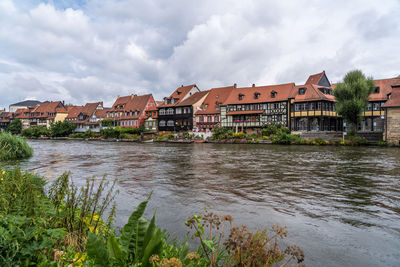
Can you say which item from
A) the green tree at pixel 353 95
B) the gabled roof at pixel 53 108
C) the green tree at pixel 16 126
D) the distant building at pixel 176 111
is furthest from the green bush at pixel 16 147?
the green tree at pixel 16 126

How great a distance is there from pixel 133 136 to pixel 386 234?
202 feet

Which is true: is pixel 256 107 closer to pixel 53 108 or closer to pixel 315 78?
pixel 315 78

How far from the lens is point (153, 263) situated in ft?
9.38

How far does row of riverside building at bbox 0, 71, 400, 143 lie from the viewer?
4462 cm

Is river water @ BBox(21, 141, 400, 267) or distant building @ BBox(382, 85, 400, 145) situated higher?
distant building @ BBox(382, 85, 400, 145)

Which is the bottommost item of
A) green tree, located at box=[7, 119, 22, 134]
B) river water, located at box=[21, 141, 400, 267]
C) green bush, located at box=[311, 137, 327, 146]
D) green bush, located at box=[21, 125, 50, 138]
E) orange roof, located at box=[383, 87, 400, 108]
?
river water, located at box=[21, 141, 400, 267]

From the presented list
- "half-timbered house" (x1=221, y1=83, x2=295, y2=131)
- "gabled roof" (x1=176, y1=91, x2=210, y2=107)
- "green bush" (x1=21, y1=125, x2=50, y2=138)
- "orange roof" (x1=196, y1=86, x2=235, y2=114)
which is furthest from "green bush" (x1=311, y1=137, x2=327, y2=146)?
"green bush" (x1=21, y1=125, x2=50, y2=138)

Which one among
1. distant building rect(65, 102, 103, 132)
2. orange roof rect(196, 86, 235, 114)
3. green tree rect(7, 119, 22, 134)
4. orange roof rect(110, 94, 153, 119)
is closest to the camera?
orange roof rect(196, 86, 235, 114)

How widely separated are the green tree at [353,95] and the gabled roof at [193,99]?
28.9 m

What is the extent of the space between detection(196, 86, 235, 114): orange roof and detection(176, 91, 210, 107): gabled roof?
1.32 m

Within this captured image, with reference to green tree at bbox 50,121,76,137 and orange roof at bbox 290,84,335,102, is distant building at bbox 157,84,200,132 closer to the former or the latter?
orange roof at bbox 290,84,335,102

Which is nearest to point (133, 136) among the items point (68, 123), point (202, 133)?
point (202, 133)

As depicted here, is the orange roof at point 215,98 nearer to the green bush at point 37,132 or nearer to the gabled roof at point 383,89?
the gabled roof at point 383,89

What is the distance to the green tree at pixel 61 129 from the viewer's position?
255ft
